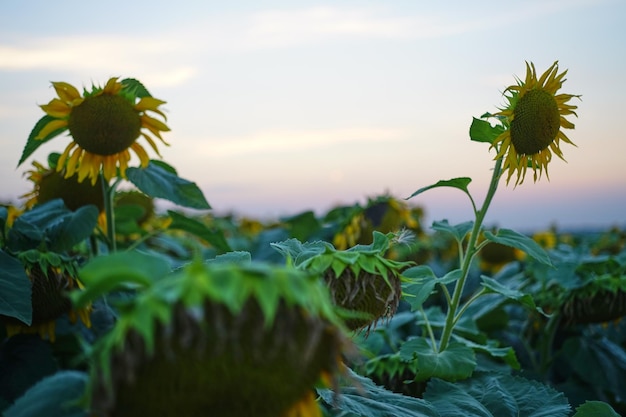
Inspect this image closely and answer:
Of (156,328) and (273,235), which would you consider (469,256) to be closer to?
(156,328)

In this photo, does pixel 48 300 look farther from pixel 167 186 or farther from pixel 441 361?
pixel 441 361

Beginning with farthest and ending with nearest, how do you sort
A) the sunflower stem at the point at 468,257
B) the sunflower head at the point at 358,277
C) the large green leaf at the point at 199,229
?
the large green leaf at the point at 199,229 → the sunflower stem at the point at 468,257 → the sunflower head at the point at 358,277

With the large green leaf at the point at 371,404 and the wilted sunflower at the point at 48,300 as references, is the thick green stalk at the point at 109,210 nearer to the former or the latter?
the wilted sunflower at the point at 48,300

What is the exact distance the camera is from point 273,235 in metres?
4.30

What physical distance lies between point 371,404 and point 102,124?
1.23 m

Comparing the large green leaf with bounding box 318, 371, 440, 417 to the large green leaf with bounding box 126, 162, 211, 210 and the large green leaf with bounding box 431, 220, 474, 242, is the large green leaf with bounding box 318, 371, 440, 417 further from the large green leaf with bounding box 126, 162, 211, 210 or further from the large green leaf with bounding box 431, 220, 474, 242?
the large green leaf with bounding box 126, 162, 211, 210

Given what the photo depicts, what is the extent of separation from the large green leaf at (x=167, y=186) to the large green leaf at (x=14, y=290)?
1.61 ft

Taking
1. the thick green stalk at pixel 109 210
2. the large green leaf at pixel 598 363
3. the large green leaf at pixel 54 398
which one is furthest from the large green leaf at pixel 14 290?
the large green leaf at pixel 598 363

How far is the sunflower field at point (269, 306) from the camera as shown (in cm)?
71

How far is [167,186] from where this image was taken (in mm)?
2143

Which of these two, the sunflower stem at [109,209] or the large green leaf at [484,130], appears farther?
the sunflower stem at [109,209]

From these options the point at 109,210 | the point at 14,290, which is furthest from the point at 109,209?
the point at 14,290

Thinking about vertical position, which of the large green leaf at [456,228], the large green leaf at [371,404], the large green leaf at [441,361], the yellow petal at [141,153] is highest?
the yellow petal at [141,153]

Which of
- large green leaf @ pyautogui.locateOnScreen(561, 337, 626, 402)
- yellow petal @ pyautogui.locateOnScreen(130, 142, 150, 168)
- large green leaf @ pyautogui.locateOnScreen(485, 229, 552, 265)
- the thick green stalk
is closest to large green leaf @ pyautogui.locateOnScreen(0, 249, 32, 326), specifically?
the thick green stalk
